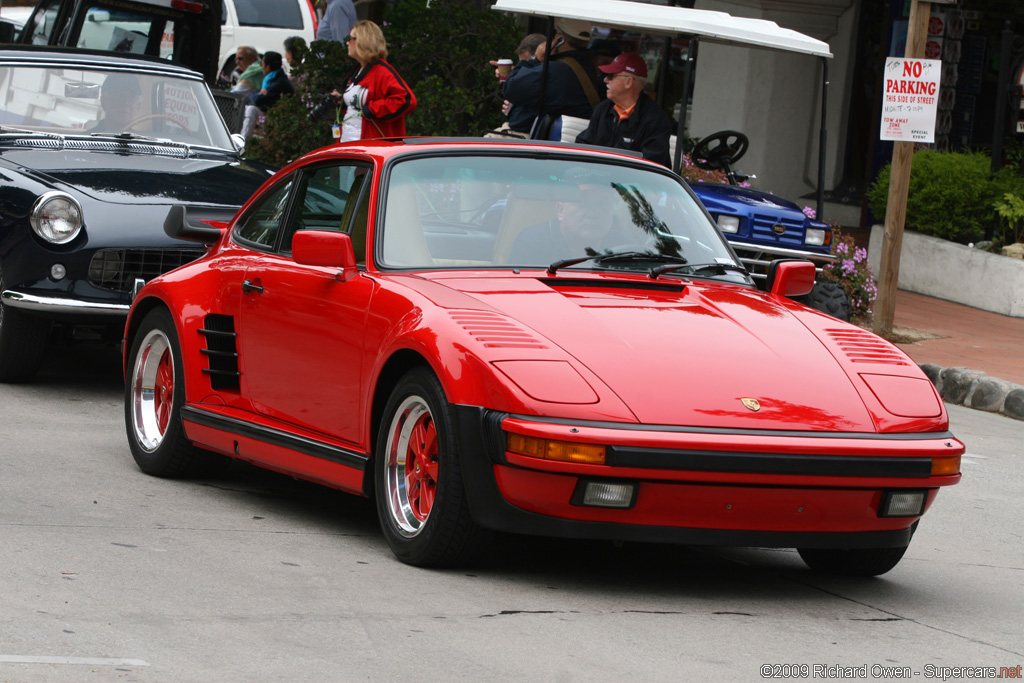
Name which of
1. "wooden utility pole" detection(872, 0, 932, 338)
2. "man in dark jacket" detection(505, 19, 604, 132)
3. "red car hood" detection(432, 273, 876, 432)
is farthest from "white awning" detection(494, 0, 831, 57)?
"red car hood" detection(432, 273, 876, 432)

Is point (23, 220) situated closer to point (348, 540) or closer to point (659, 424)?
point (348, 540)

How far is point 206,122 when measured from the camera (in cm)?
1072

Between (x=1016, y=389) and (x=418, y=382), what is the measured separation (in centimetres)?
654

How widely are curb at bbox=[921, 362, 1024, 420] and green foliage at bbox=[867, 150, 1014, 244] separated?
495cm

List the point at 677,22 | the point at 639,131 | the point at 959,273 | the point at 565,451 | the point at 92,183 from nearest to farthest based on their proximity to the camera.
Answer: the point at 565,451 < the point at 92,183 < the point at 639,131 < the point at 677,22 < the point at 959,273

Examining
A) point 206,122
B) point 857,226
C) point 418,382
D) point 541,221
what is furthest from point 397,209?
point 857,226

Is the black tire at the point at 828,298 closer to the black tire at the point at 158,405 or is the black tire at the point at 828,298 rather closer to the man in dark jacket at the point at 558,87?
the man in dark jacket at the point at 558,87

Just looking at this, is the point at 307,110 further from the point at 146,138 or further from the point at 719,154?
the point at 146,138

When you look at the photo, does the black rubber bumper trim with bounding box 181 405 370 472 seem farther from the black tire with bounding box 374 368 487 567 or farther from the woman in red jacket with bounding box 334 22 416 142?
the woman in red jacket with bounding box 334 22 416 142

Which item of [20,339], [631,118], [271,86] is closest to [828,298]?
[631,118]

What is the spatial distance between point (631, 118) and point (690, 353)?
6386 mm

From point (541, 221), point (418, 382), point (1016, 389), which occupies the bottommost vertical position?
point (1016, 389)

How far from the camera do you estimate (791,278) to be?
6.19 m

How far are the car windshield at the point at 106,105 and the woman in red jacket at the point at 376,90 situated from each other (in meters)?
1.90
